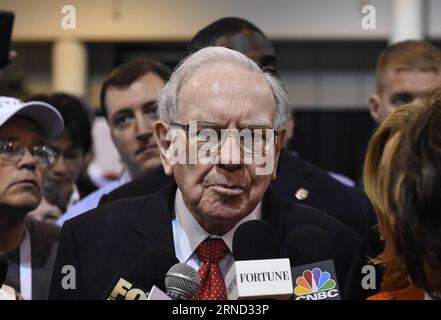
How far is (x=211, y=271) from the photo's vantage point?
1.91 metres

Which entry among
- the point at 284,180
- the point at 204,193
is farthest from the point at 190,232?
the point at 284,180

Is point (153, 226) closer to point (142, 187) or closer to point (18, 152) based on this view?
point (142, 187)

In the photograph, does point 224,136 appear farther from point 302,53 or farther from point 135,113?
point 302,53

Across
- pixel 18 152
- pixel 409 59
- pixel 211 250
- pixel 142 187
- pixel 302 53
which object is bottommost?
pixel 211 250

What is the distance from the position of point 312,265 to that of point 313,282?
0.05 metres

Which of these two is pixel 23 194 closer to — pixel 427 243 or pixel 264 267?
pixel 264 267

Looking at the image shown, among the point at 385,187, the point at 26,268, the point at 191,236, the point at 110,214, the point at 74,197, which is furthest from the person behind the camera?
the point at 74,197

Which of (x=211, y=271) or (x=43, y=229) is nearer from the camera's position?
(x=211, y=271)

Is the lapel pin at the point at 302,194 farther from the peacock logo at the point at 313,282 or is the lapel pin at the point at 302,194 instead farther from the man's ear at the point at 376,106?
the peacock logo at the point at 313,282

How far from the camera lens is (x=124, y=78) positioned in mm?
3195

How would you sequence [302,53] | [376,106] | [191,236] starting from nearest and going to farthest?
[191,236] → [376,106] → [302,53]

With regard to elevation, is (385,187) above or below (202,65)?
below

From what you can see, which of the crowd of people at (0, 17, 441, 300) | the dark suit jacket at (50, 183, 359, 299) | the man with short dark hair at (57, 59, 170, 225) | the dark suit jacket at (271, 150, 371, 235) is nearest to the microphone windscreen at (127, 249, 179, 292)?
the crowd of people at (0, 17, 441, 300)
